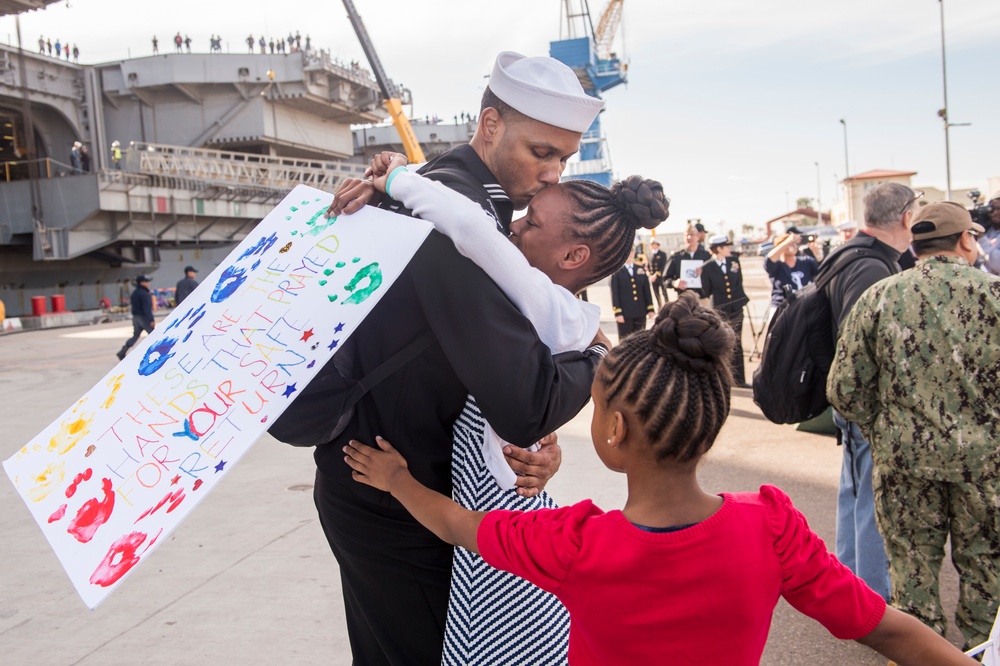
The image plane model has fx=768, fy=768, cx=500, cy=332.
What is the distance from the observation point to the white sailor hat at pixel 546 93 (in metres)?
1.75

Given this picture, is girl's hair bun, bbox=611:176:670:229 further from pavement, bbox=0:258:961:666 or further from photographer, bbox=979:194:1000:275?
photographer, bbox=979:194:1000:275

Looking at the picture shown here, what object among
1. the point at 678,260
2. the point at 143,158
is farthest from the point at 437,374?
the point at 143,158

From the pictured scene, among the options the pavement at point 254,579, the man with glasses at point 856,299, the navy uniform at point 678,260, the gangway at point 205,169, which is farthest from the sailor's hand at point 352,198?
the gangway at point 205,169

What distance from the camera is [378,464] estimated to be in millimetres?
1663

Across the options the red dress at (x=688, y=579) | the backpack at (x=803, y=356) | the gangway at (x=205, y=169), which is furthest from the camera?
the gangway at (x=205, y=169)

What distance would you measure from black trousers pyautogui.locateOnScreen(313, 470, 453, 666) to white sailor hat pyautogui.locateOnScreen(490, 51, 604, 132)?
3.14 ft

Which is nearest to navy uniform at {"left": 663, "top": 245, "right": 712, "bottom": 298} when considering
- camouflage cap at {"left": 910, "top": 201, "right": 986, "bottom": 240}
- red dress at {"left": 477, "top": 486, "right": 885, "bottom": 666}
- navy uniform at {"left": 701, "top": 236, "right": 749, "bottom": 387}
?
navy uniform at {"left": 701, "top": 236, "right": 749, "bottom": 387}

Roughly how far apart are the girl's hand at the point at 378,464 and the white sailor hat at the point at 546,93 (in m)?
0.83

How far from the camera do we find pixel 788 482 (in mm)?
5496

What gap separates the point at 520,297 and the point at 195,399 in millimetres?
653

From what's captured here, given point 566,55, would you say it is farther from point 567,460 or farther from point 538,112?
point 538,112

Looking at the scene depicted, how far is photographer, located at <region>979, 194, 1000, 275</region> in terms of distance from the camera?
601cm

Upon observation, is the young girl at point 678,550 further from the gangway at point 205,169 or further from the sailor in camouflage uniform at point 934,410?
the gangway at point 205,169

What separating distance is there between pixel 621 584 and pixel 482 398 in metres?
0.44
